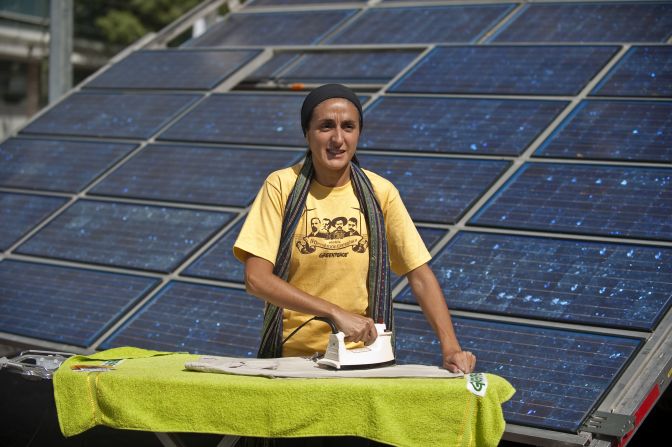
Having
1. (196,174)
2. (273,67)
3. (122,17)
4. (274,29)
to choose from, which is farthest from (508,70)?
(122,17)

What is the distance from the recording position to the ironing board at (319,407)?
4.34 m

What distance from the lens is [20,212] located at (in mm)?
9086

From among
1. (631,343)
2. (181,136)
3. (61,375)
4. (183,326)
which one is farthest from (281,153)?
(61,375)

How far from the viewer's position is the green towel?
4.34 meters

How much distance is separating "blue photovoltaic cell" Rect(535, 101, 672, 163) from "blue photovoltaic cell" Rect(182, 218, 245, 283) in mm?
2192

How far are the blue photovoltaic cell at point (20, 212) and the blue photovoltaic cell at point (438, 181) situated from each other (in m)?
2.57

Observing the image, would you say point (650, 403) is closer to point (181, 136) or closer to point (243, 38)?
point (181, 136)

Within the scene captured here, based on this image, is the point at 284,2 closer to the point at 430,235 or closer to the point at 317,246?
the point at 430,235

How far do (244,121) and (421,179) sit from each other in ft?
6.74

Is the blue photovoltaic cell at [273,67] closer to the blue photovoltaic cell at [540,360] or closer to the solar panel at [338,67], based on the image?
the solar panel at [338,67]

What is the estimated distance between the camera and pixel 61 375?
15.9 ft

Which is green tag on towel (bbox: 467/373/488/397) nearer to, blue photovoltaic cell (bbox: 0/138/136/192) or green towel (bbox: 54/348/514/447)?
green towel (bbox: 54/348/514/447)

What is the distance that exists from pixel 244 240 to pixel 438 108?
444cm

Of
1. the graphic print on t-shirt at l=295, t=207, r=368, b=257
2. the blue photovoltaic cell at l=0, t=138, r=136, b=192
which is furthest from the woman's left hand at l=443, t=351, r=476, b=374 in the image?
the blue photovoltaic cell at l=0, t=138, r=136, b=192
